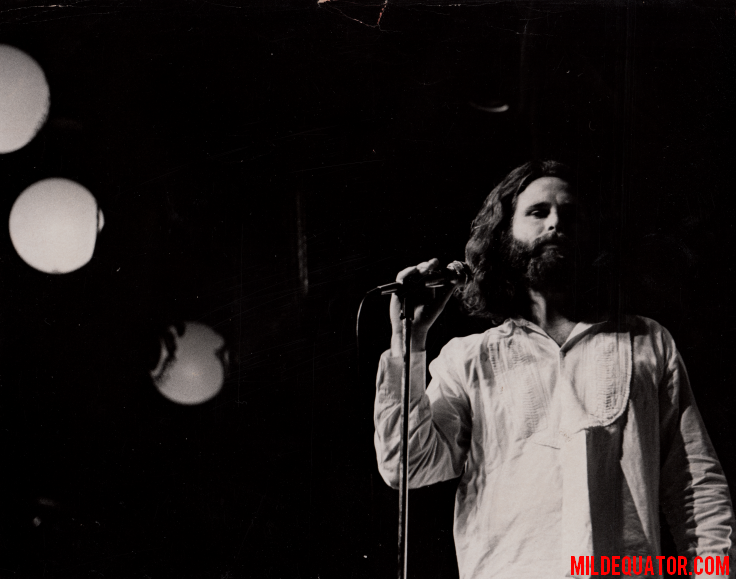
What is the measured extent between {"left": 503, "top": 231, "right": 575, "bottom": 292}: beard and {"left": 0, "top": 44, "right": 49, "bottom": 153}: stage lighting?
1.37 meters

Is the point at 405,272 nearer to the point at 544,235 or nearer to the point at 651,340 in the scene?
the point at 544,235

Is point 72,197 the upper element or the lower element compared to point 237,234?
upper

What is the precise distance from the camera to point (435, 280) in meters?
1.48

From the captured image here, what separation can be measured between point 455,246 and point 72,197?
3.57 feet

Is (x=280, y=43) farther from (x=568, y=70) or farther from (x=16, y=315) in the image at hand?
(x=16, y=315)

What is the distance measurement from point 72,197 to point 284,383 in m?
0.81

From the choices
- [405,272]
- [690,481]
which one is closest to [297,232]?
[405,272]

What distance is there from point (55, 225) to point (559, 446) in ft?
4.93

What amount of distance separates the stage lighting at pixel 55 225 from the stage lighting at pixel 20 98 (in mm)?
153

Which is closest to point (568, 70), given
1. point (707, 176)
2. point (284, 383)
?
point (707, 176)

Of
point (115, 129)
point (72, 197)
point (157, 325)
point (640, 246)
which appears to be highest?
point (115, 129)

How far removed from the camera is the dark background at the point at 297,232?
1.56m

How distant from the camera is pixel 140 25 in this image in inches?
66.4

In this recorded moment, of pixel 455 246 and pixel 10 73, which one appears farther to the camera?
pixel 10 73
